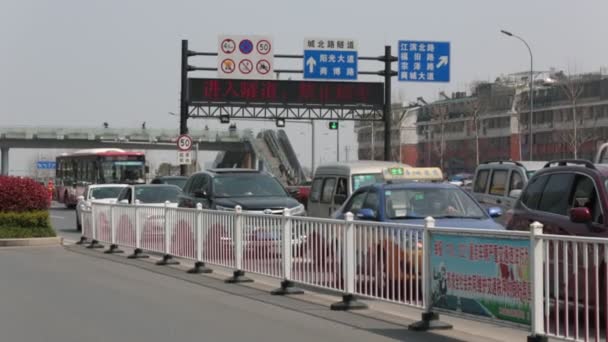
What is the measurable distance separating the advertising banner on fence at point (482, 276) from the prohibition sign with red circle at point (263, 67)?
28.2m

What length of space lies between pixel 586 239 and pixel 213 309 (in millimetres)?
5635

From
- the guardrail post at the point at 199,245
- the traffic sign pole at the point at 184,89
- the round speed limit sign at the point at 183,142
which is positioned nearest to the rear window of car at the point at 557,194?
the guardrail post at the point at 199,245

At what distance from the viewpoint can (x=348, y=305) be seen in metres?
11.6

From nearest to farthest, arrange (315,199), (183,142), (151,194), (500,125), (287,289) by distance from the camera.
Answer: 1. (287,289)
2. (315,199)
3. (151,194)
4. (183,142)
5. (500,125)

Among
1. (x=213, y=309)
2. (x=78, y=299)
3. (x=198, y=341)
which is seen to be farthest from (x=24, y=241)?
(x=198, y=341)

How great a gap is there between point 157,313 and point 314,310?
202 cm

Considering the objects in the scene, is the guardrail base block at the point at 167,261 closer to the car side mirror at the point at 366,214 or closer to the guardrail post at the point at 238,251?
the guardrail post at the point at 238,251

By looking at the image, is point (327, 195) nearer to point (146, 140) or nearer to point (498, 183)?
point (498, 183)

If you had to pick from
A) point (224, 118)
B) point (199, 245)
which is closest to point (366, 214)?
point (199, 245)

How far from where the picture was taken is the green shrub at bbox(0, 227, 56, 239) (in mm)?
23484

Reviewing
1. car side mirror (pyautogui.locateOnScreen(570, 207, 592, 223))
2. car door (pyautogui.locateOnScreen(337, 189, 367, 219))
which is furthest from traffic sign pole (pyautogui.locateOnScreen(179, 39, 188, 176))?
car side mirror (pyautogui.locateOnScreen(570, 207, 592, 223))

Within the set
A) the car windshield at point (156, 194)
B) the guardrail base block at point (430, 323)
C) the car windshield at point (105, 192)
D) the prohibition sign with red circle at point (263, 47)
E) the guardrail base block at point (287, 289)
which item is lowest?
the guardrail base block at point (287, 289)

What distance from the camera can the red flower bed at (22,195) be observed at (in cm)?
2372

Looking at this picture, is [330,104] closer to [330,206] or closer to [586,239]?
[330,206]
